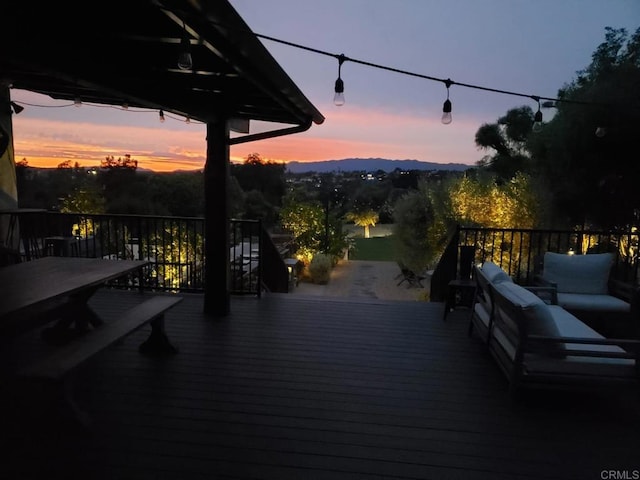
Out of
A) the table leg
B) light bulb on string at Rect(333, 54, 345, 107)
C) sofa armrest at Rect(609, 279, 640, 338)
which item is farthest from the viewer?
sofa armrest at Rect(609, 279, 640, 338)

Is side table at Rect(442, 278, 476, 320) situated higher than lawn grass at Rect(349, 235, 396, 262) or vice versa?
side table at Rect(442, 278, 476, 320)

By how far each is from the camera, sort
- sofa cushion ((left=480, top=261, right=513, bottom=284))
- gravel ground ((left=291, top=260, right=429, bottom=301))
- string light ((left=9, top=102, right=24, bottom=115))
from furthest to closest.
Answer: gravel ground ((left=291, top=260, right=429, bottom=301)) → string light ((left=9, top=102, right=24, bottom=115)) → sofa cushion ((left=480, top=261, right=513, bottom=284))

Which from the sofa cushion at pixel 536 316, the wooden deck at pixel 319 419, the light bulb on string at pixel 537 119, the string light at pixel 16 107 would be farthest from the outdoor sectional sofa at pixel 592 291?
the string light at pixel 16 107

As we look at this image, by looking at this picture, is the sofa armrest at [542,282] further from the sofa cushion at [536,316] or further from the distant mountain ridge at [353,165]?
the distant mountain ridge at [353,165]

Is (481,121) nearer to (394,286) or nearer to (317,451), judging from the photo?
(394,286)

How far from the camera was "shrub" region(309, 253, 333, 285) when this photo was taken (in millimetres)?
16125

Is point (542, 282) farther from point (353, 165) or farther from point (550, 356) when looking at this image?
point (353, 165)

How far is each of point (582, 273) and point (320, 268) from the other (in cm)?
1186

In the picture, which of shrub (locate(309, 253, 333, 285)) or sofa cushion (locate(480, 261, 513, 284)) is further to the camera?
shrub (locate(309, 253, 333, 285))

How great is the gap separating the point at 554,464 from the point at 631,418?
87cm

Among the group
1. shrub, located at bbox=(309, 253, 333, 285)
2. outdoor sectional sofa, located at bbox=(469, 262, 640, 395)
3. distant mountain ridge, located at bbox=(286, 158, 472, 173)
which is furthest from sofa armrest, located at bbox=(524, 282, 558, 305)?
distant mountain ridge, located at bbox=(286, 158, 472, 173)

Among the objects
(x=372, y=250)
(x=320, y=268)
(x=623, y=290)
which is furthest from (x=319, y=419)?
(x=372, y=250)

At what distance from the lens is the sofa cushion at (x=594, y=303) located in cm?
422

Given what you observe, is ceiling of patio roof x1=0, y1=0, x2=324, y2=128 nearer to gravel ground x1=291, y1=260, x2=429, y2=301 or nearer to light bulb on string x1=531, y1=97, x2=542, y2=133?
light bulb on string x1=531, y1=97, x2=542, y2=133
